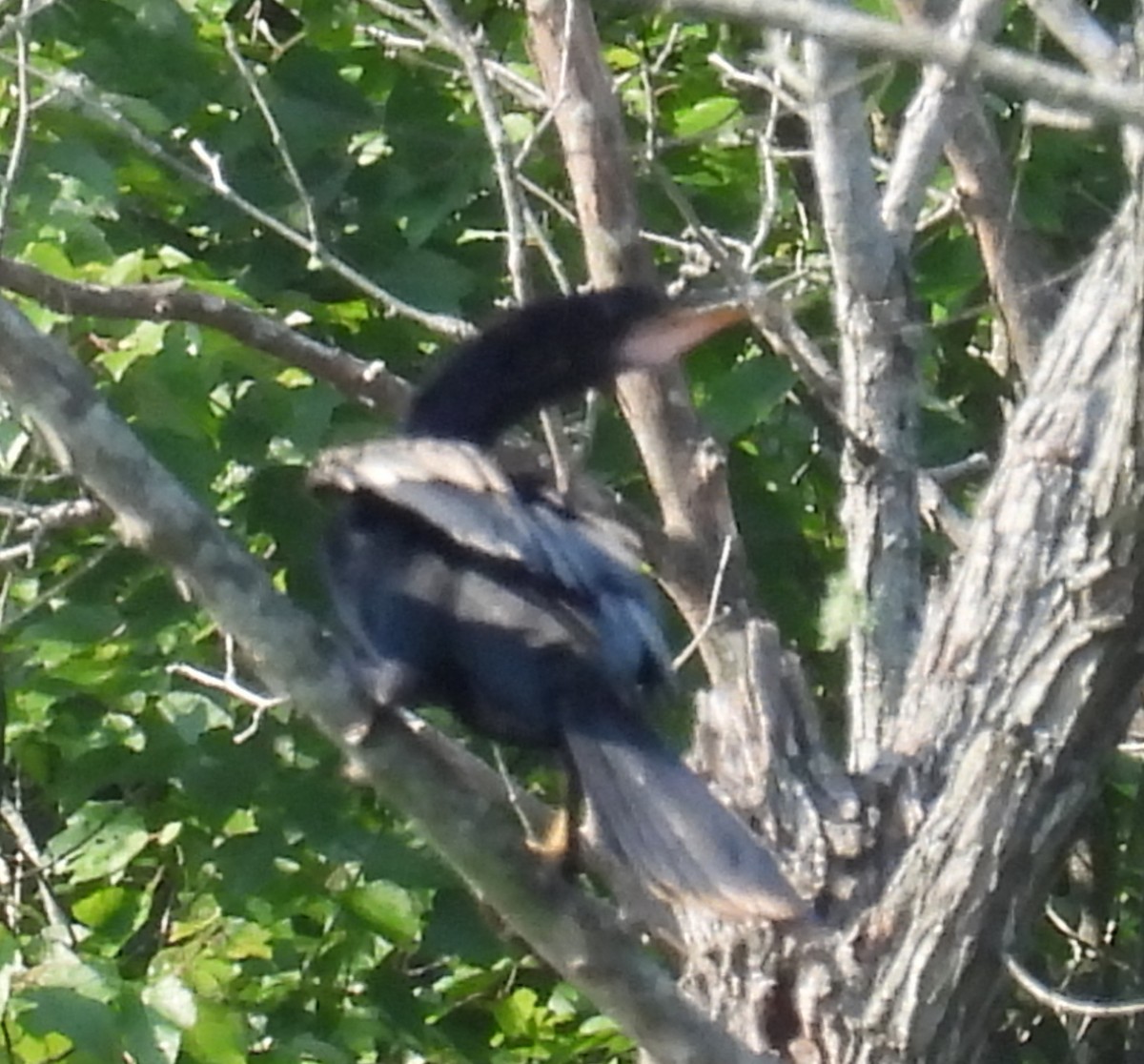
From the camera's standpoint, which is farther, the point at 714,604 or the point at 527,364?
the point at 714,604

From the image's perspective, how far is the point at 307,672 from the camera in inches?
72.5

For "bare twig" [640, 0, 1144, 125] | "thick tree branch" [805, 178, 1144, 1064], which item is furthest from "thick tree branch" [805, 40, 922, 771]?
"bare twig" [640, 0, 1144, 125]

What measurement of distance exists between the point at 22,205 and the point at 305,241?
0.40 meters

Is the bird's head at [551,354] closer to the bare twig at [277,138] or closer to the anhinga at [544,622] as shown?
the anhinga at [544,622]

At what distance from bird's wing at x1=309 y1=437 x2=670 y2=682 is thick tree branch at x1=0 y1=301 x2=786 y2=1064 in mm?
283

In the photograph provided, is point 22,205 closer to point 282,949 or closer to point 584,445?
point 584,445

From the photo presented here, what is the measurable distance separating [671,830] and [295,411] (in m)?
1.33

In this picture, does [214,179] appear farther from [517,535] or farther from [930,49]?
[930,49]

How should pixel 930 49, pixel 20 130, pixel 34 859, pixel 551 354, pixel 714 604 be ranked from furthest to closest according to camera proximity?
pixel 34 859 < pixel 714 604 < pixel 20 130 < pixel 551 354 < pixel 930 49

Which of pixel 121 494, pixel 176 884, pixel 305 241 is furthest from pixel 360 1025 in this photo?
pixel 121 494

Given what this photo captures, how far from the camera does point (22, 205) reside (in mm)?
2975

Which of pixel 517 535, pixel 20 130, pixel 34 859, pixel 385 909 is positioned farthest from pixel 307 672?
pixel 34 859

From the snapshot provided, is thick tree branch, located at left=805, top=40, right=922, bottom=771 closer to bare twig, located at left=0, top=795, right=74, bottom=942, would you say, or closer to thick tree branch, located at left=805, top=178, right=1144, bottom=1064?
thick tree branch, located at left=805, top=178, right=1144, bottom=1064

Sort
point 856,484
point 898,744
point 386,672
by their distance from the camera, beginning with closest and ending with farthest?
point 386,672 < point 898,744 < point 856,484
